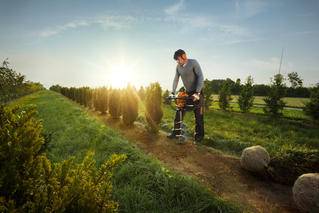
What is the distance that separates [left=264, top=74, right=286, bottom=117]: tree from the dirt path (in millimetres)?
17044

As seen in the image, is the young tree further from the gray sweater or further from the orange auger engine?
the orange auger engine

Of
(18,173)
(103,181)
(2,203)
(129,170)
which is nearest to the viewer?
(2,203)

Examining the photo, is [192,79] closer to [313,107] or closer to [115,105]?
[115,105]

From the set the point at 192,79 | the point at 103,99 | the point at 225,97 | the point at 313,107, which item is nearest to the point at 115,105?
the point at 103,99

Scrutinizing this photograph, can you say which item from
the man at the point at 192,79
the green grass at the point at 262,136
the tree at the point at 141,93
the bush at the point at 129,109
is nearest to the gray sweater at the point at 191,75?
the man at the point at 192,79

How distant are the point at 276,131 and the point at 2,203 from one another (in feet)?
54.3

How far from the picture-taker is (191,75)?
8789mm

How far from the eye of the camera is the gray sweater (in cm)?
862

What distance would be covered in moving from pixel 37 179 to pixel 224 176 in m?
4.97

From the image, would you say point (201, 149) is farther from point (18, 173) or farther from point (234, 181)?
point (18, 173)

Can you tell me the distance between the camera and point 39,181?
2.01 m

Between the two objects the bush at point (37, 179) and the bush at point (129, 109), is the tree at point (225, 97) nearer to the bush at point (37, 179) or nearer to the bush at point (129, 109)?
the bush at point (129, 109)

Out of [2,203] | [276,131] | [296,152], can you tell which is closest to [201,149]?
[296,152]

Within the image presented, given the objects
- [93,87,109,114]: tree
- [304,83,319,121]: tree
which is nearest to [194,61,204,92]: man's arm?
[93,87,109,114]: tree
